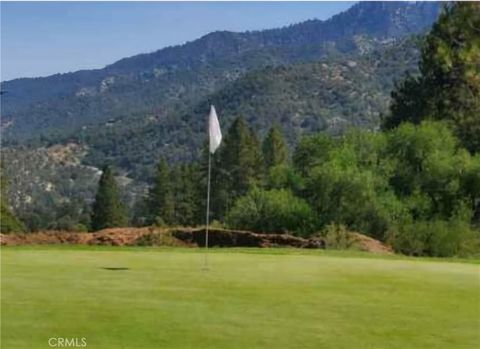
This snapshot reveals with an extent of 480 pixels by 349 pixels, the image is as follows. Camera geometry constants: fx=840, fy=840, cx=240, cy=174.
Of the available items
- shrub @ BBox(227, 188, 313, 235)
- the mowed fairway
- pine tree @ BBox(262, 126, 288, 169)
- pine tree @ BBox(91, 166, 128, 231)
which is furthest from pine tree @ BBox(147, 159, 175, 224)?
the mowed fairway

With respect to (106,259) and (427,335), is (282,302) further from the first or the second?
(106,259)

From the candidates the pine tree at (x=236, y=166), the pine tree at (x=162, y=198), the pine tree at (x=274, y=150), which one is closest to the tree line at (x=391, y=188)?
the pine tree at (x=236, y=166)

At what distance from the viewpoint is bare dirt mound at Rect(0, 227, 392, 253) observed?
2030 cm

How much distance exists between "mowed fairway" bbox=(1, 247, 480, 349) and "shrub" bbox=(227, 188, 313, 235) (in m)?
21.4

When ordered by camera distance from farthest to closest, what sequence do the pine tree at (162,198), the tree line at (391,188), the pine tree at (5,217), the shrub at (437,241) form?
the pine tree at (162,198), the pine tree at (5,217), the tree line at (391,188), the shrub at (437,241)

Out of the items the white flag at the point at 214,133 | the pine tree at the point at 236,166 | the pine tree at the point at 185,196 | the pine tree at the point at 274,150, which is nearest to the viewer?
the white flag at the point at 214,133

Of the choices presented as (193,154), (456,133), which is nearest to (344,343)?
(456,133)

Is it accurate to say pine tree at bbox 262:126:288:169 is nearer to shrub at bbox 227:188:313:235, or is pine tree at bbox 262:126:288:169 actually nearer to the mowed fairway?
shrub at bbox 227:188:313:235

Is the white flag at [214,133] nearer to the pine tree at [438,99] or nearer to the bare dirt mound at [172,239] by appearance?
the bare dirt mound at [172,239]

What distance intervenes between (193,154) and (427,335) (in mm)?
179221

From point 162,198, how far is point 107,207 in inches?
211

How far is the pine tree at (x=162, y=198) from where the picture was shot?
80.8 m

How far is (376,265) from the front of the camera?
13750 millimetres

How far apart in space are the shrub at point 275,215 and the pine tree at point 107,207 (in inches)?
1649
